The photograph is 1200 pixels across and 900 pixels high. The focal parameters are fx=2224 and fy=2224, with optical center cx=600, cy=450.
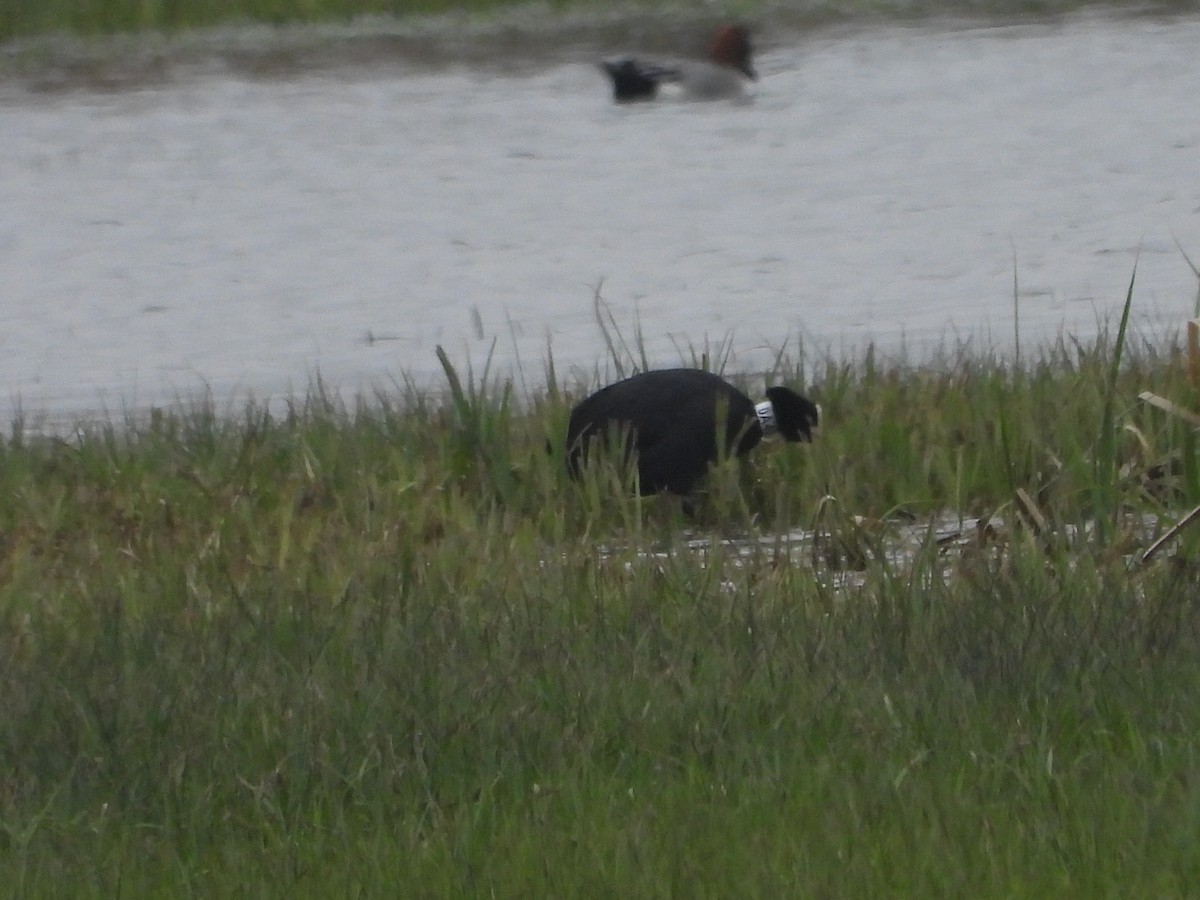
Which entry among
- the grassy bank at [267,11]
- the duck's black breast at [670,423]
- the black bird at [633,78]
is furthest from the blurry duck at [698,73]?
the duck's black breast at [670,423]

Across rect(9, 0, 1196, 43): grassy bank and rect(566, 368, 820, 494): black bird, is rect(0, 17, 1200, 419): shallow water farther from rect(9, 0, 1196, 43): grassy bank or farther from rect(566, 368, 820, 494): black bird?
rect(9, 0, 1196, 43): grassy bank

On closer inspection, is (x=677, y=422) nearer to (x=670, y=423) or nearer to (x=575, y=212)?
(x=670, y=423)

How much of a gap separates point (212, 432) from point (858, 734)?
3.85 meters

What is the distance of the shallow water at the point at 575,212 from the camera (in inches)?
387

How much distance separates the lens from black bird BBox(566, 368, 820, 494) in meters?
5.87

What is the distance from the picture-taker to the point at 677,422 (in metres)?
5.90

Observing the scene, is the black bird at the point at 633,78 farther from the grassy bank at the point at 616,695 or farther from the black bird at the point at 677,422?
the grassy bank at the point at 616,695

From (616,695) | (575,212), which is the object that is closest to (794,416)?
(616,695)

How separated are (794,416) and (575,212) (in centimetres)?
711

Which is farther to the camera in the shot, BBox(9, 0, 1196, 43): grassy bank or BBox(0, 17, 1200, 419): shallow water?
BBox(9, 0, 1196, 43): grassy bank

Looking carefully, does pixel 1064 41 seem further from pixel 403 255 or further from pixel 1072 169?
pixel 403 255

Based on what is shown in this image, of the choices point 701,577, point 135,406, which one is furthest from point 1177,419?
point 135,406

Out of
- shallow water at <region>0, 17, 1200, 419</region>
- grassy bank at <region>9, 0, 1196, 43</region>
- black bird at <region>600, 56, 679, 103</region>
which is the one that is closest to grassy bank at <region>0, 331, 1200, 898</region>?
shallow water at <region>0, 17, 1200, 419</region>

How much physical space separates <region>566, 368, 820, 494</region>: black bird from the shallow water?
0.85 metres
